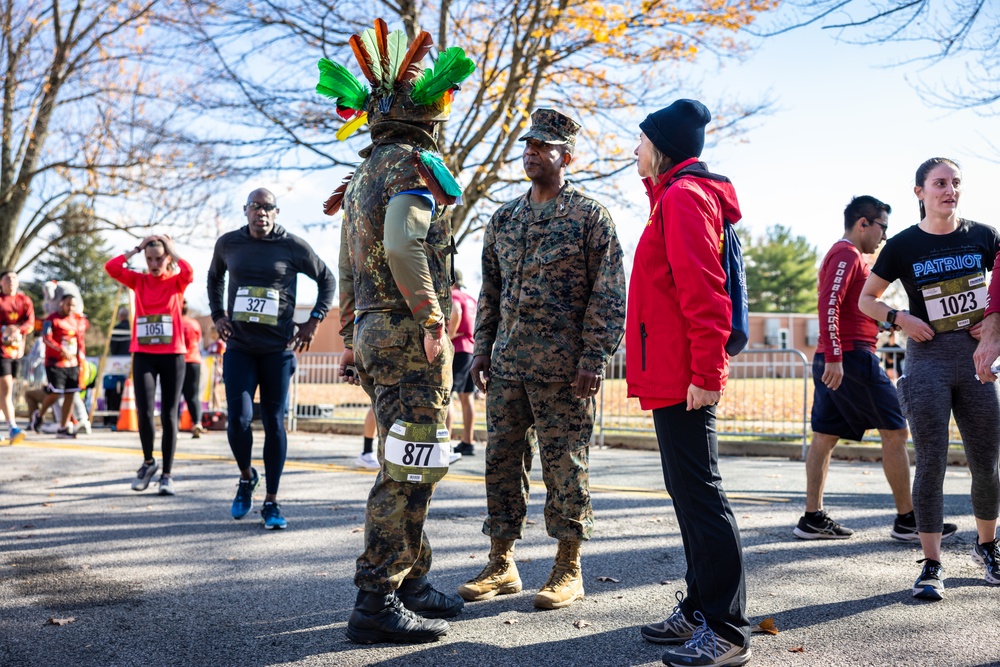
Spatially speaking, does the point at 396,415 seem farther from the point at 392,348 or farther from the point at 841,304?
the point at 841,304

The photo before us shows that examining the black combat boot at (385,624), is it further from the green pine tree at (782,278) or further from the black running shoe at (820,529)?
the green pine tree at (782,278)

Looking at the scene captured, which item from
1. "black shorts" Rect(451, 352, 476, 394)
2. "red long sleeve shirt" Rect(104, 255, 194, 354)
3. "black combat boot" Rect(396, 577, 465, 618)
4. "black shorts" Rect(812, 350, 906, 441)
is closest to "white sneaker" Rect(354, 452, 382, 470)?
"black shorts" Rect(451, 352, 476, 394)

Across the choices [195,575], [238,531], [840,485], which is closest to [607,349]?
[195,575]

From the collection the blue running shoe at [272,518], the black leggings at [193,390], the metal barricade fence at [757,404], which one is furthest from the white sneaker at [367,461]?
the black leggings at [193,390]

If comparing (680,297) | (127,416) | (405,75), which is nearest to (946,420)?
(680,297)

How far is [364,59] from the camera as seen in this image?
363 centimetres

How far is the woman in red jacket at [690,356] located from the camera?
122 inches

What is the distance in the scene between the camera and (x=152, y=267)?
7273 mm

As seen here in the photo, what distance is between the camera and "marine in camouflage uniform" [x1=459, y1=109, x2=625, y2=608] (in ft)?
13.3

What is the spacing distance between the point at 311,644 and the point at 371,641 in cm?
24

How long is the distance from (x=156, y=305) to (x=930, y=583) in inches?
237

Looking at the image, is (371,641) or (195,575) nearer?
(371,641)

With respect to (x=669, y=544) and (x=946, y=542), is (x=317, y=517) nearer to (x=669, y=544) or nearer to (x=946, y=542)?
(x=669, y=544)

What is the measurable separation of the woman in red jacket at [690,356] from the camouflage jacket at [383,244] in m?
0.81
